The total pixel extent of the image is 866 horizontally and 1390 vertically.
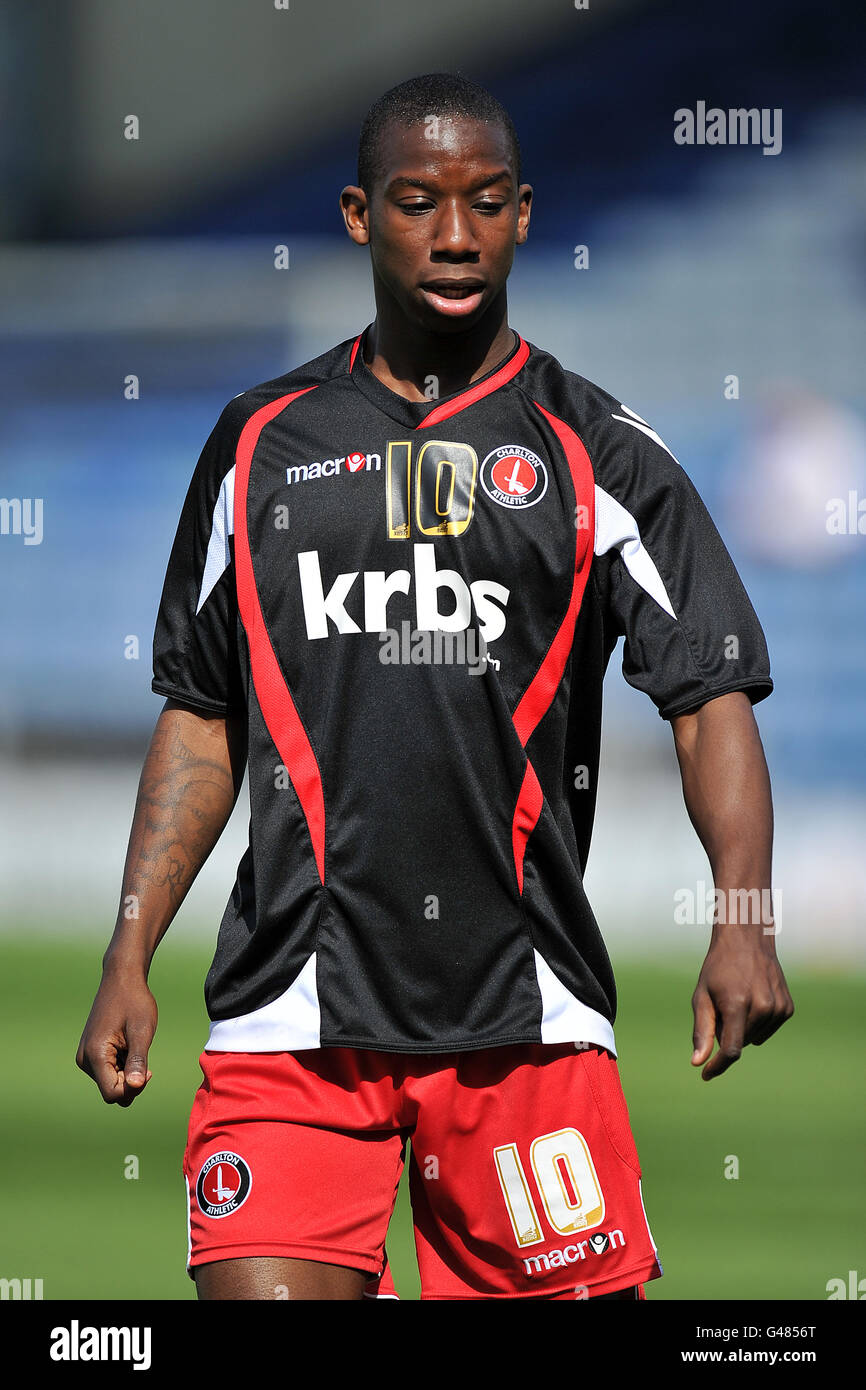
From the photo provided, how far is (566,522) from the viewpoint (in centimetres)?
227

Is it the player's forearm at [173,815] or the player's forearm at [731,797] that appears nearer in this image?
the player's forearm at [731,797]

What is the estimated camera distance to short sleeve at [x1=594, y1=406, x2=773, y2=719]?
88.1 inches

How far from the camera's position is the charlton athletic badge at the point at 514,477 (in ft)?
7.47

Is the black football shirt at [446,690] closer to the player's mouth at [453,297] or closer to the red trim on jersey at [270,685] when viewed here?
the red trim on jersey at [270,685]

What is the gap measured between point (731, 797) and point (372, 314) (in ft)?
30.9

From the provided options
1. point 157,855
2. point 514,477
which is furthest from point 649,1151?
point 514,477

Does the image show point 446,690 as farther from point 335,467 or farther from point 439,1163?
point 439,1163

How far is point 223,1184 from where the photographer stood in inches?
85.5

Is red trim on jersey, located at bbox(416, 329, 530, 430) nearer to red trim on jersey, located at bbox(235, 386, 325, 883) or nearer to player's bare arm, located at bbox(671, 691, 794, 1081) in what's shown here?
red trim on jersey, located at bbox(235, 386, 325, 883)

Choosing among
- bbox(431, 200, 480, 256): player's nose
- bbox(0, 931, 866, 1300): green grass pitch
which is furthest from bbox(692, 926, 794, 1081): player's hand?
bbox(0, 931, 866, 1300): green grass pitch

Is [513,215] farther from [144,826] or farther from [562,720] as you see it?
[144,826]

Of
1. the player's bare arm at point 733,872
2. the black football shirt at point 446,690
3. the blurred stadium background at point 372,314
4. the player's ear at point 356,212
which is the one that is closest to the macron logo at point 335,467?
the black football shirt at point 446,690

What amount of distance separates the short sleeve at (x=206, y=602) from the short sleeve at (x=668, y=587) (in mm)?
530

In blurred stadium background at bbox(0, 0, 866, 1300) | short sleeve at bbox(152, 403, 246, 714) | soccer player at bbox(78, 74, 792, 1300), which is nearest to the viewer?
soccer player at bbox(78, 74, 792, 1300)
